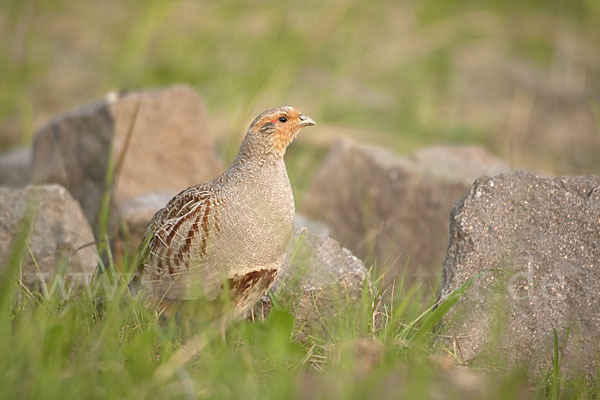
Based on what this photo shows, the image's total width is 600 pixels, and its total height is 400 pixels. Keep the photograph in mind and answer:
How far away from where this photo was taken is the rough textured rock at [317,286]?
11.8ft

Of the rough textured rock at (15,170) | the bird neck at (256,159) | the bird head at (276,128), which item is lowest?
the rough textured rock at (15,170)

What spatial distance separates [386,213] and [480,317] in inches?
81.2

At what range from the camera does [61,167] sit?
5.76m

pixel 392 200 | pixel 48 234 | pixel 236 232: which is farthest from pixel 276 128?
pixel 392 200

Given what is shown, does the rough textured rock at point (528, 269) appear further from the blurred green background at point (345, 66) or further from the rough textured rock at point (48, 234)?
the blurred green background at point (345, 66)

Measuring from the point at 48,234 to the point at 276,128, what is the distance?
143cm

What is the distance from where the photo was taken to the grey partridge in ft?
11.1

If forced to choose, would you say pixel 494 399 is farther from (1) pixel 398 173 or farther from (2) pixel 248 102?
(2) pixel 248 102

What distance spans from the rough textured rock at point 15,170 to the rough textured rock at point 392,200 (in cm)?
232

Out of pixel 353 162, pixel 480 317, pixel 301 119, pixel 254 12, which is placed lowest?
pixel 480 317

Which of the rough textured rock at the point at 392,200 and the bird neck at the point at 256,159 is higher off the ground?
the bird neck at the point at 256,159

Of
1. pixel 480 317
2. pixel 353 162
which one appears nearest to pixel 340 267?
pixel 480 317

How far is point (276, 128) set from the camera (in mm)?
3584

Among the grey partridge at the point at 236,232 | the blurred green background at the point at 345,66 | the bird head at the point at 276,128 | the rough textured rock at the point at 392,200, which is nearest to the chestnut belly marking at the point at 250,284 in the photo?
the grey partridge at the point at 236,232
